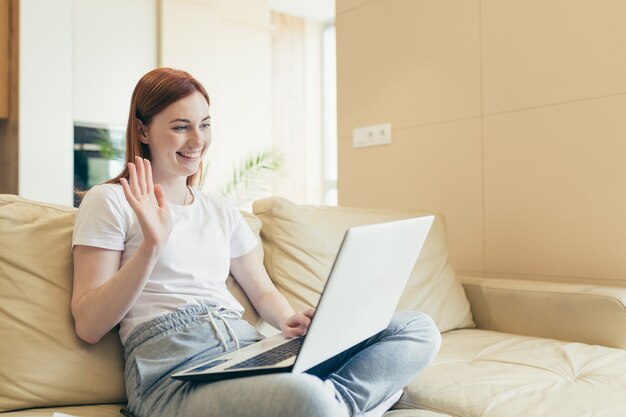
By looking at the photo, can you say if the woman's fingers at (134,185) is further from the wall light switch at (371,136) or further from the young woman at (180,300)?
the wall light switch at (371,136)

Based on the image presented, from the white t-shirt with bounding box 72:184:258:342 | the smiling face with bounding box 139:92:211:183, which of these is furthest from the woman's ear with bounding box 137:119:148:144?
the white t-shirt with bounding box 72:184:258:342

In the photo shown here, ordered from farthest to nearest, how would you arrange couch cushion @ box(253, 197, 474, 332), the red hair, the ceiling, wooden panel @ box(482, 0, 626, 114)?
the ceiling → wooden panel @ box(482, 0, 626, 114) → couch cushion @ box(253, 197, 474, 332) → the red hair

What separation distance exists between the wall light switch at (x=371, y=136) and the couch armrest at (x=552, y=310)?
3.16 feet

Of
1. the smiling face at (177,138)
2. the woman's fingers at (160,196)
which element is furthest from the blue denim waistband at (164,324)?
the smiling face at (177,138)

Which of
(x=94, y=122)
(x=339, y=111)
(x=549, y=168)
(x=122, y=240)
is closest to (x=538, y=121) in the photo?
(x=549, y=168)

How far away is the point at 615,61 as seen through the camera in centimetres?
211

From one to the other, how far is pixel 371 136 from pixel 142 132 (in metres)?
1.69

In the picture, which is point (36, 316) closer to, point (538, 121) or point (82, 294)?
point (82, 294)

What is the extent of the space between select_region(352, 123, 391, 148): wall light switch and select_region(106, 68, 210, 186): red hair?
5.19ft

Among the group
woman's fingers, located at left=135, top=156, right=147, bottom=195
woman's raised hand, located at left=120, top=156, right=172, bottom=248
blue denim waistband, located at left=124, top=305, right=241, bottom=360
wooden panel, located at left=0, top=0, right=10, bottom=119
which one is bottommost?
blue denim waistband, located at left=124, top=305, right=241, bottom=360

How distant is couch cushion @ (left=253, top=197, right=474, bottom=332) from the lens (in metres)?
1.77

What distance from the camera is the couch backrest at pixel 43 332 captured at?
1235mm

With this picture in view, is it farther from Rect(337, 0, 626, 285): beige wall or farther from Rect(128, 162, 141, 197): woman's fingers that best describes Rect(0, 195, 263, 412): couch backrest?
Rect(337, 0, 626, 285): beige wall

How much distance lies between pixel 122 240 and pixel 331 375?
1.68 feet
